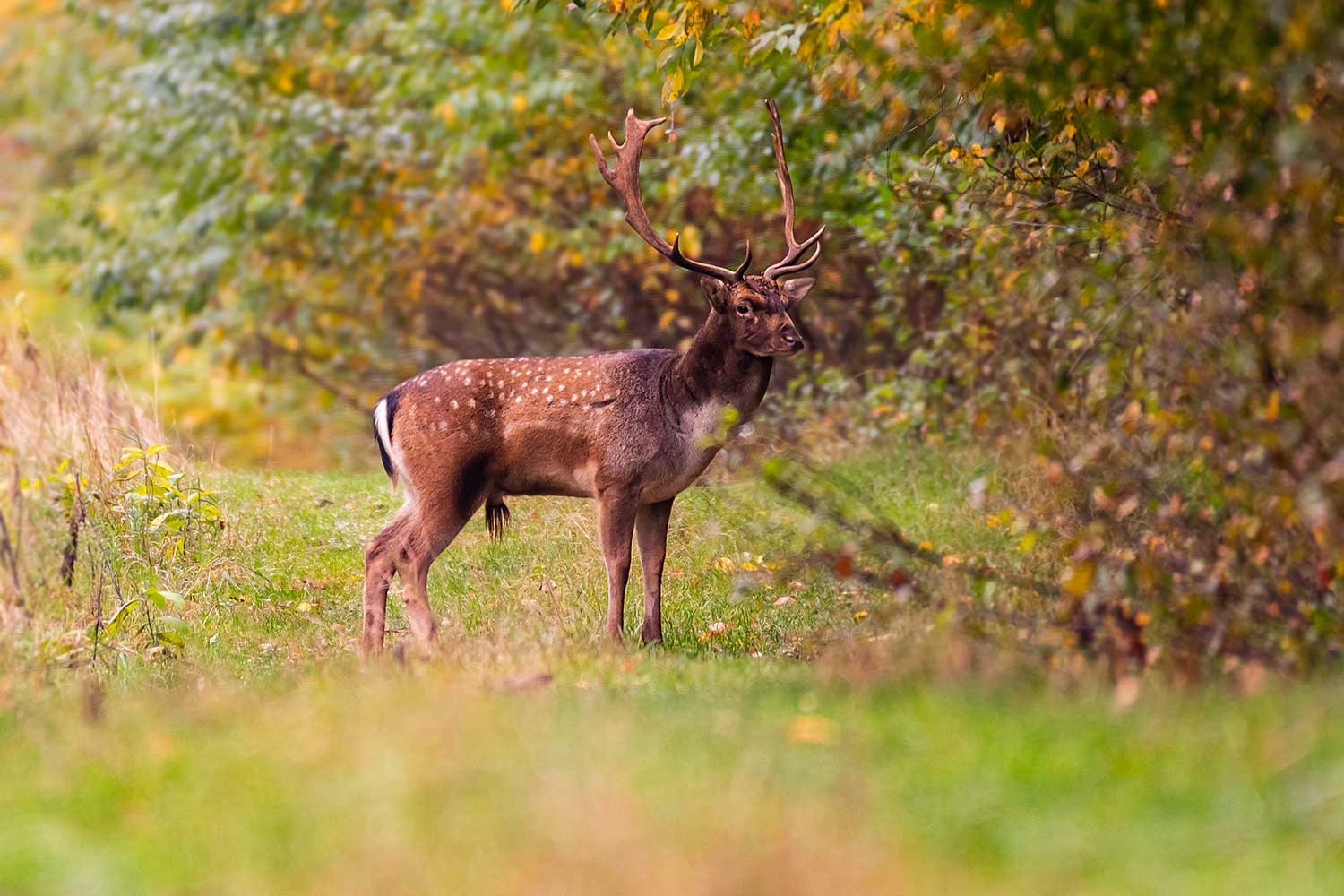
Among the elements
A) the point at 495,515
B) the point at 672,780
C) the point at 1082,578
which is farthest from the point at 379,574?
the point at 672,780

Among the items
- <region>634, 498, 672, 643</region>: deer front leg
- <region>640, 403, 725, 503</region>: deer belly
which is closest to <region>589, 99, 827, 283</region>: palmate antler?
<region>640, 403, 725, 503</region>: deer belly

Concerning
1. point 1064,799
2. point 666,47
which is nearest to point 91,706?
point 1064,799

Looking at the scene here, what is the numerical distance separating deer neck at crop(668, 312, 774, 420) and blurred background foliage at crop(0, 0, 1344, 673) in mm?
1091

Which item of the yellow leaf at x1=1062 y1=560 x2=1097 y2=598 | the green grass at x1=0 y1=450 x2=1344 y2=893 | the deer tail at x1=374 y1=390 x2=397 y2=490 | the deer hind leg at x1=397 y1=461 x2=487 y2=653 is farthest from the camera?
the deer tail at x1=374 y1=390 x2=397 y2=490

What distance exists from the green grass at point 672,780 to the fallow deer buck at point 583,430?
1.30 metres

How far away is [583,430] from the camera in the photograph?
8.27 m

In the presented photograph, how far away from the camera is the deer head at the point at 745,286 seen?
8.18m

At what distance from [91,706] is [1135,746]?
10.8 feet

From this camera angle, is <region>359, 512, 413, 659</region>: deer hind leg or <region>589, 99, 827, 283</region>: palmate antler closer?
<region>359, 512, 413, 659</region>: deer hind leg

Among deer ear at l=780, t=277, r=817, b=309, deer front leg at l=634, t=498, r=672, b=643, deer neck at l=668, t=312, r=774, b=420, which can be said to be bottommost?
deer front leg at l=634, t=498, r=672, b=643

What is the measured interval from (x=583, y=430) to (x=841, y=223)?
14.2 ft

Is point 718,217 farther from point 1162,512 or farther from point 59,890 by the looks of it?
point 59,890

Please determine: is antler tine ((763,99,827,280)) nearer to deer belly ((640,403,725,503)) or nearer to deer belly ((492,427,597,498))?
deer belly ((640,403,725,503))

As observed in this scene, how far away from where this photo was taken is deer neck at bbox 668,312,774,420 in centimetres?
835
